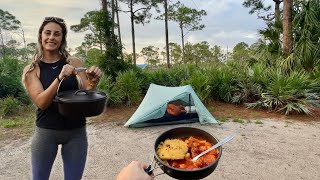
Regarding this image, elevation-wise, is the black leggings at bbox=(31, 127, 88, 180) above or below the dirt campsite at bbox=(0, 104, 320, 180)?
above

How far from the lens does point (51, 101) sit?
73.9 inches

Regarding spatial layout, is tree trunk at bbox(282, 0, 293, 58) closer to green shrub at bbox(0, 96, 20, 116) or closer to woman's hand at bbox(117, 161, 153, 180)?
green shrub at bbox(0, 96, 20, 116)

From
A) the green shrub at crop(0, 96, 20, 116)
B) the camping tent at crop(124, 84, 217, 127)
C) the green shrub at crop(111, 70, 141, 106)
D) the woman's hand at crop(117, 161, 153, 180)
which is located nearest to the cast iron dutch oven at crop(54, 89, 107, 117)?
the woman's hand at crop(117, 161, 153, 180)

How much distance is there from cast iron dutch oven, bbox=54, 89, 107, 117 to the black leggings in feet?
1.22

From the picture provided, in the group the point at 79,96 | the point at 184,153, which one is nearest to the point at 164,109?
the point at 79,96

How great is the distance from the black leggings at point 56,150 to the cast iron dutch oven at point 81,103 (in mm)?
373

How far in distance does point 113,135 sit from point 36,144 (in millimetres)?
3844

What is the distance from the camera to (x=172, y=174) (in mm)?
1101

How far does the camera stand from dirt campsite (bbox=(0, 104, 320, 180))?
402 cm

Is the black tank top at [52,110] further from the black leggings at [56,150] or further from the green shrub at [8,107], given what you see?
the green shrub at [8,107]

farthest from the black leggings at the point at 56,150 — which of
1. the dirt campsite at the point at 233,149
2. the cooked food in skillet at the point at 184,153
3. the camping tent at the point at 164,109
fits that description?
the camping tent at the point at 164,109

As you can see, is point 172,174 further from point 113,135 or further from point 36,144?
point 113,135

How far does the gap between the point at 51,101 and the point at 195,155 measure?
105 centimetres

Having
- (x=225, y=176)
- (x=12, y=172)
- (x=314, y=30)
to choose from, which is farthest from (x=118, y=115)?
(x=314, y=30)
